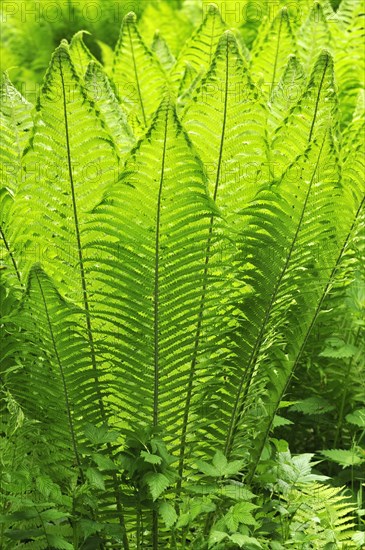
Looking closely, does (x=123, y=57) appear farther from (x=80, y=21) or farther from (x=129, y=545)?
(x=80, y=21)

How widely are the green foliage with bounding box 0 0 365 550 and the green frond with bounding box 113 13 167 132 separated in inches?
23.8

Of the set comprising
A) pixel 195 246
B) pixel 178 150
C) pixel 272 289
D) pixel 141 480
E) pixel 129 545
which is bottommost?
pixel 129 545

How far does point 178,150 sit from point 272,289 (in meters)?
0.44

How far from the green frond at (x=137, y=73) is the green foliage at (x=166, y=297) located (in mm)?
603

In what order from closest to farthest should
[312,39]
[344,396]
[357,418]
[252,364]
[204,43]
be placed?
[252,364], [357,418], [344,396], [204,43], [312,39]

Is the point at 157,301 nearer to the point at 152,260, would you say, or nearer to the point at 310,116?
the point at 152,260

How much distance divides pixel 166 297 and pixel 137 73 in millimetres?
1261

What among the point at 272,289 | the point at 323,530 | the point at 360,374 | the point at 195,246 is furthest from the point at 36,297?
the point at 360,374

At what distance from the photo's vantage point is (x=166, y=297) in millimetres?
1960

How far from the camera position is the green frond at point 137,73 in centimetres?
291

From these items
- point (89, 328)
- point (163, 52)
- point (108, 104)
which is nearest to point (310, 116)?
point (108, 104)

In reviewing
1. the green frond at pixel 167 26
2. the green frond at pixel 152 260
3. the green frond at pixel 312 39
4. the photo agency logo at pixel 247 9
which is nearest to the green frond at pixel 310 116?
the green frond at pixel 152 260

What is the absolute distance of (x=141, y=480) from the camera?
1.97m

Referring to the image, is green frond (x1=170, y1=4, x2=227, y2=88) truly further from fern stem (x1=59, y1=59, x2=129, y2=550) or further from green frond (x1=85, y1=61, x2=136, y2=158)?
fern stem (x1=59, y1=59, x2=129, y2=550)
